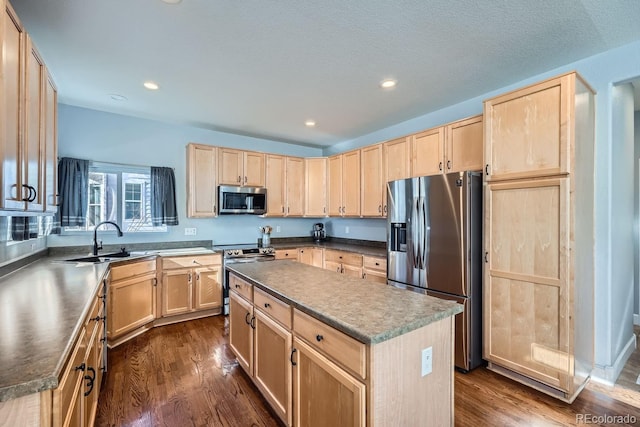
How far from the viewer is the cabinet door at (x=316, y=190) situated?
16.6 feet

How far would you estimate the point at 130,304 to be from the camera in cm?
326

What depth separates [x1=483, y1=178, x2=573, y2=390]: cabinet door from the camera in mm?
2172

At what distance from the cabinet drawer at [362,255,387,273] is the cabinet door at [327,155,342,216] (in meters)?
1.09

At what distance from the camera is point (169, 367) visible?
2678 mm

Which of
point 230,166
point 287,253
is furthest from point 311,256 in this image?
point 230,166

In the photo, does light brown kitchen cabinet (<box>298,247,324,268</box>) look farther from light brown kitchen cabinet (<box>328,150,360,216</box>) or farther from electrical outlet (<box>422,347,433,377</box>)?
electrical outlet (<box>422,347,433,377</box>)

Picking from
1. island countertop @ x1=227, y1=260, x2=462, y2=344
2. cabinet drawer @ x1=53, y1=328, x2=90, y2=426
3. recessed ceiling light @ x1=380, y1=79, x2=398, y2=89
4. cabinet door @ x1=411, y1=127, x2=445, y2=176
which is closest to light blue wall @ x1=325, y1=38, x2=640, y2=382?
cabinet door @ x1=411, y1=127, x2=445, y2=176

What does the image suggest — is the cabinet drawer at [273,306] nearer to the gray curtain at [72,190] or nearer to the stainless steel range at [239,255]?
the stainless steel range at [239,255]

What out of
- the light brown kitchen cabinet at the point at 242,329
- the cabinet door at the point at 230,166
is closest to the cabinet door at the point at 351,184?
the cabinet door at the point at 230,166

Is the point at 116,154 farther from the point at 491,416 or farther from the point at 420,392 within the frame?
the point at 491,416

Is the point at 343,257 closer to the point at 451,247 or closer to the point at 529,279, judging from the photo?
the point at 451,247

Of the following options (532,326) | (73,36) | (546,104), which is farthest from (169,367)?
(546,104)

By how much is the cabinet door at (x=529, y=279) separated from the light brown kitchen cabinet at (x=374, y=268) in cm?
126

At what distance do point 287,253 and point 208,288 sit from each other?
123 centimetres
